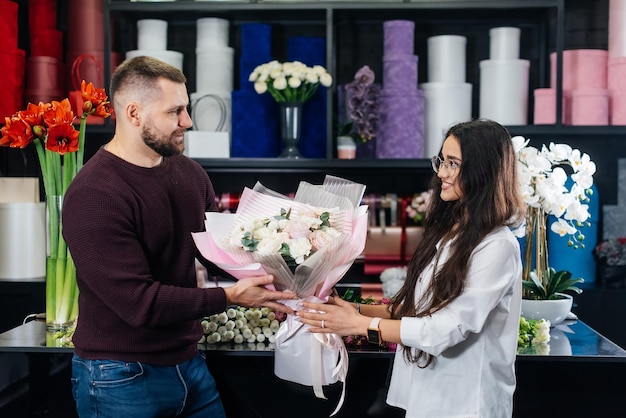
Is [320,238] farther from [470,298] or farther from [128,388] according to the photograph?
[128,388]

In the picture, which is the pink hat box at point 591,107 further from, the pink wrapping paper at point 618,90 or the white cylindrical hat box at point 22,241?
Answer: the white cylindrical hat box at point 22,241

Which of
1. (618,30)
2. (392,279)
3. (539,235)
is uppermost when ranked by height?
(618,30)

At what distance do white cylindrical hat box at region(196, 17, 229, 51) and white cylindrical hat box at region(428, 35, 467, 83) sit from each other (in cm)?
91

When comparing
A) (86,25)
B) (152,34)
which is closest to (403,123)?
(152,34)

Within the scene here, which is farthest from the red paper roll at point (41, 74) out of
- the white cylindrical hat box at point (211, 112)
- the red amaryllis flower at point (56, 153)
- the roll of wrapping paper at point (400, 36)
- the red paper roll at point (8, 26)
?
the roll of wrapping paper at point (400, 36)

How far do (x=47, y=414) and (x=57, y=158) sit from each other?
0.75 metres

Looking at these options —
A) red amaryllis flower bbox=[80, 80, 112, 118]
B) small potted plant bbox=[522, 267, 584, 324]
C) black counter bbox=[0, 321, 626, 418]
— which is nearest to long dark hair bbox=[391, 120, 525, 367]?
black counter bbox=[0, 321, 626, 418]

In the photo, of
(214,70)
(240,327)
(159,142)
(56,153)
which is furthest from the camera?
(214,70)

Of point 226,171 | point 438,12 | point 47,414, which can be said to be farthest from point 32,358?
point 438,12

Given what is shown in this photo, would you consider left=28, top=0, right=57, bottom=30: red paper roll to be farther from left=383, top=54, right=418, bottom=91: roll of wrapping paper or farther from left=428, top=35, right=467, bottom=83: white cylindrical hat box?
left=428, top=35, right=467, bottom=83: white cylindrical hat box

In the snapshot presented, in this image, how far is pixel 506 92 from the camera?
11.6ft

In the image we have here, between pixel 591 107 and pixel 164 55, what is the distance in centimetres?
182

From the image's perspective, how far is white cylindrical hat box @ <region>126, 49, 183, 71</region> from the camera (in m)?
3.56

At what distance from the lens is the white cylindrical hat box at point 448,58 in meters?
3.57
